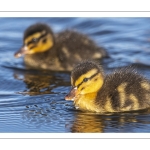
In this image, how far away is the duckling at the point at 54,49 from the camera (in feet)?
28.4

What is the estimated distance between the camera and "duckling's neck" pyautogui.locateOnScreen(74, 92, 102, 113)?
262 inches

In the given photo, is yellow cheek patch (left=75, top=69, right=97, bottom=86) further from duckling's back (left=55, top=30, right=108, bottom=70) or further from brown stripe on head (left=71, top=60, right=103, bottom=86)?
duckling's back (left=55, top=30, right=108, bottom=70)

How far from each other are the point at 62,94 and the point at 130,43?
2.39 metres

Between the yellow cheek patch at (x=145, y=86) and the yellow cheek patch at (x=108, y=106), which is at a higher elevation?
the yellow cheek patch at (x=145, y=86)

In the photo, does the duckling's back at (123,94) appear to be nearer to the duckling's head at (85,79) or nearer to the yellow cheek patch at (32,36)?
the duckling's head at (85,79)

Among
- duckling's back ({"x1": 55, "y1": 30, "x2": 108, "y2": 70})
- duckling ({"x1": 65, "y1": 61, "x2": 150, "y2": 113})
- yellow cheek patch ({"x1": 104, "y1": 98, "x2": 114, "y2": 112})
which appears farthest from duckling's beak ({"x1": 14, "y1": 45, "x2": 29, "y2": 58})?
yellow cheek patch ({"x1": 104, "y1": 98, "x2": 114, "y2": 112})

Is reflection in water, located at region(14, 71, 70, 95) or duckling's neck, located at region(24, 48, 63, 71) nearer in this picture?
reflection in water, located at region(14, 71, 70, 95)

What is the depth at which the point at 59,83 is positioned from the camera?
799cm

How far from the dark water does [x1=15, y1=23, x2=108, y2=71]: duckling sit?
15 centimetres

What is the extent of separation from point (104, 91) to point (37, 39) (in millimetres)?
2431

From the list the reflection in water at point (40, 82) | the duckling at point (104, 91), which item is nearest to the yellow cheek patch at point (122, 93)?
the duckling at point (104, 91)

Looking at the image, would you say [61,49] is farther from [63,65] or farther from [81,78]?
[81,78]

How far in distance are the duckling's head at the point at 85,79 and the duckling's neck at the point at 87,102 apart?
0.05 meters
